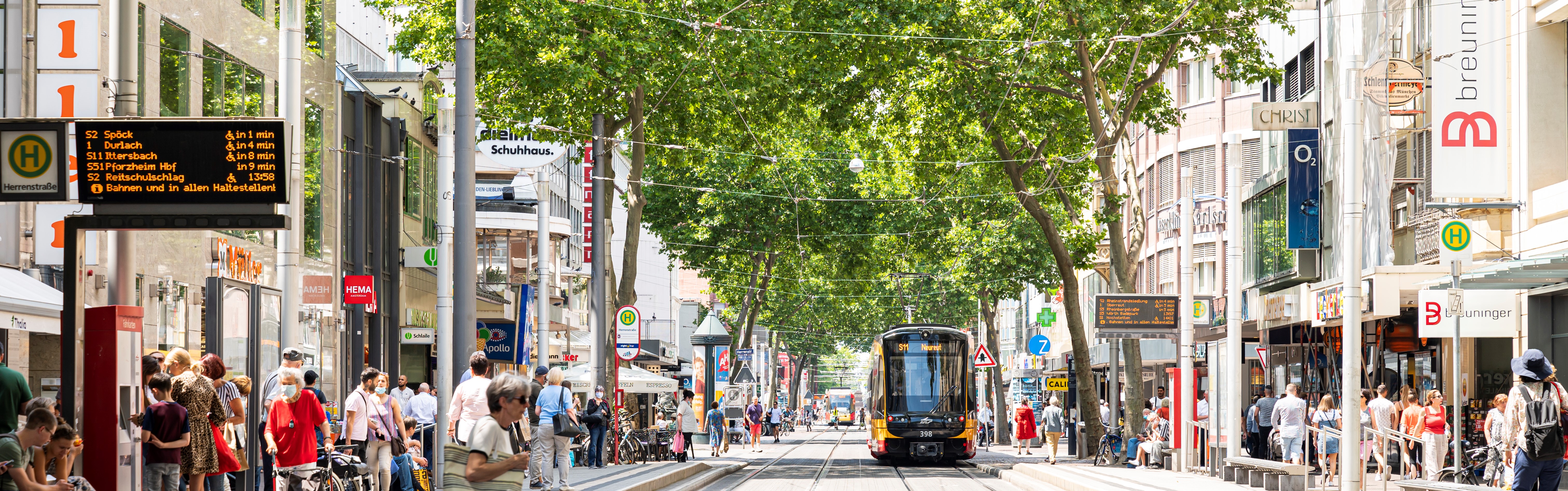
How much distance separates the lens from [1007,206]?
45688 mm

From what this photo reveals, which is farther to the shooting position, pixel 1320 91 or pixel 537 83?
pixel 1320 91

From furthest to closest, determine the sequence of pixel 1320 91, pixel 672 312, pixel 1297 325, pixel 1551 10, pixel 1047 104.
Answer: pixel 672 312, pixel 1297 325, pixel 1320 91, pixel 1047 104, pixel 1551 10

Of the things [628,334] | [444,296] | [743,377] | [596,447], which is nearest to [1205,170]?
[743,377]

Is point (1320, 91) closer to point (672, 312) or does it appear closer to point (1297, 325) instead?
point (1297, 325)

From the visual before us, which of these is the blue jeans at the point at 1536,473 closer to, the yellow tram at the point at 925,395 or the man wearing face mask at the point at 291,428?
the man wearing face mask at the point at 291,428

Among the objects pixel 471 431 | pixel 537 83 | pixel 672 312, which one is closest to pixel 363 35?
pixel 537 83

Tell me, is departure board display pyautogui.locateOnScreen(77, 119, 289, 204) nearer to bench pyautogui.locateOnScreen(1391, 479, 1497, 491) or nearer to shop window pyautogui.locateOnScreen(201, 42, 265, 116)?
bench pyautogui.locateOnScreen(1391, 479, 1497, 491)

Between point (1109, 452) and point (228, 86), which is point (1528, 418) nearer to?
point (228, 86)

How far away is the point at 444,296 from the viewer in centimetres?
1655

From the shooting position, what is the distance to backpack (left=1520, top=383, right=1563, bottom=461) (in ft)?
39.8

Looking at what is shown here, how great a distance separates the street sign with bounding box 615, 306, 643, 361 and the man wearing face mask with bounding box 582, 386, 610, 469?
78 cm

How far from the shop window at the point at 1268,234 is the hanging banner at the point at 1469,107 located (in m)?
12.9

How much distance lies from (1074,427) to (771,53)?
17.9 meters

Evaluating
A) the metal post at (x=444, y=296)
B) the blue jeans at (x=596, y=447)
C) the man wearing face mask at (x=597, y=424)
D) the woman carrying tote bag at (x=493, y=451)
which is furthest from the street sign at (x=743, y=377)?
the woman carrying tote bag at (x=493, y=451)
